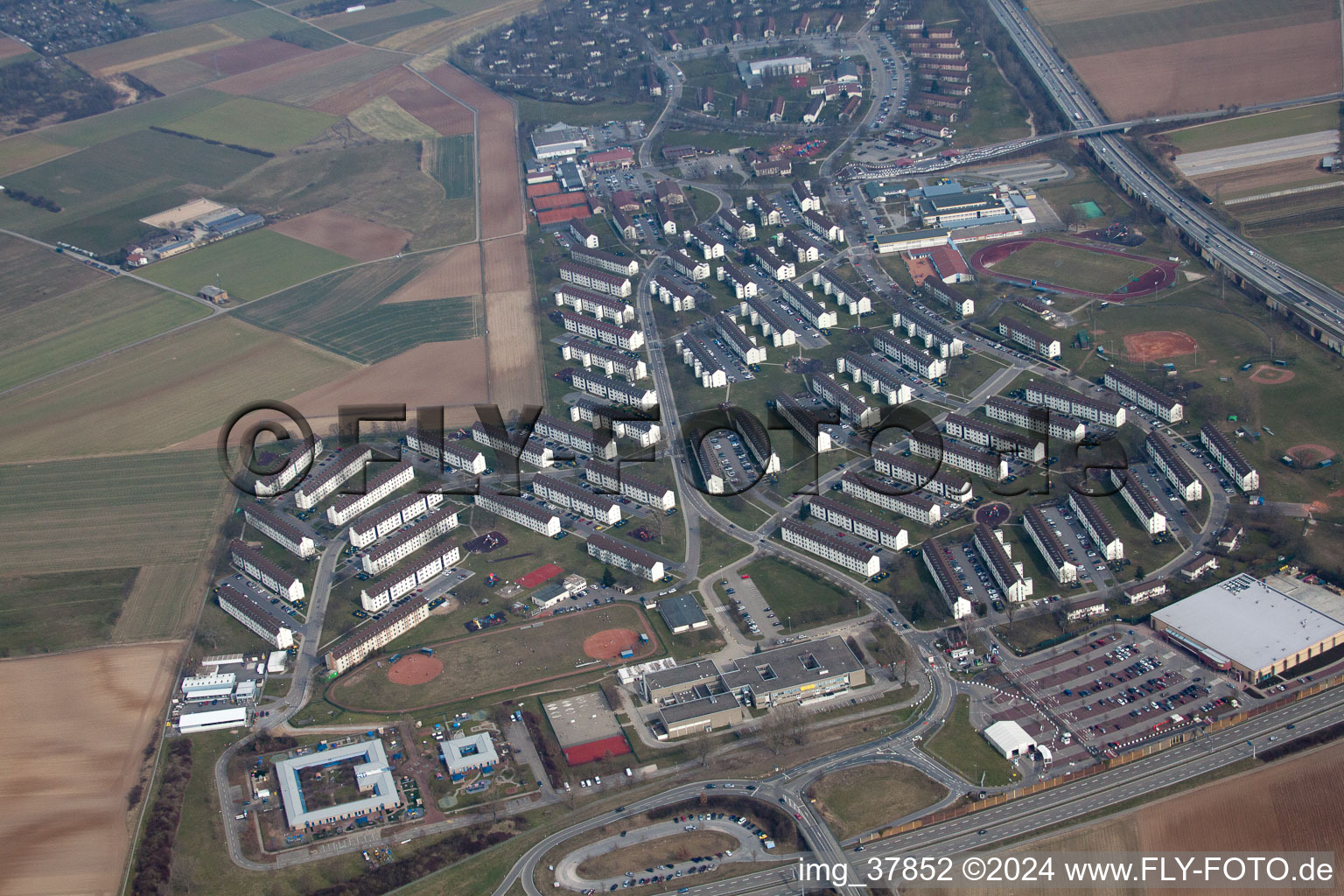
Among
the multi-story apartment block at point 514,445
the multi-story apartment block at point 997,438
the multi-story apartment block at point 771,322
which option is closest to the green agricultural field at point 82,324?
the multi-story apartment block at point 514,445

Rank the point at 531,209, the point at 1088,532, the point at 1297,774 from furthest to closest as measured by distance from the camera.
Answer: the point at 531,209
the point at 1088,532
the point at 1297,774

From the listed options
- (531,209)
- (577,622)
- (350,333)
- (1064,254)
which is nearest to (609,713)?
(577,622)

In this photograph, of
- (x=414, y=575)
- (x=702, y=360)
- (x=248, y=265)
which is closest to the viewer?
(x=414, y=575)

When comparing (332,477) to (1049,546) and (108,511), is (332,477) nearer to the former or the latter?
(108,511)

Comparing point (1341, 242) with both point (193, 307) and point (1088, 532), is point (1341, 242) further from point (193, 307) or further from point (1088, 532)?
point (193, 307)

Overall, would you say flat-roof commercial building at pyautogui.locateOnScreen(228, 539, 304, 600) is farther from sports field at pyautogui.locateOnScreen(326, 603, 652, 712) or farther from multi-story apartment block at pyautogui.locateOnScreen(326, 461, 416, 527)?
sports field at pyautogui.locateOnScreen(326, 603, 652, 712)

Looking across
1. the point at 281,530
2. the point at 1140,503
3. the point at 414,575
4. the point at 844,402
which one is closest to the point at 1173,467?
the point at 1140,503
